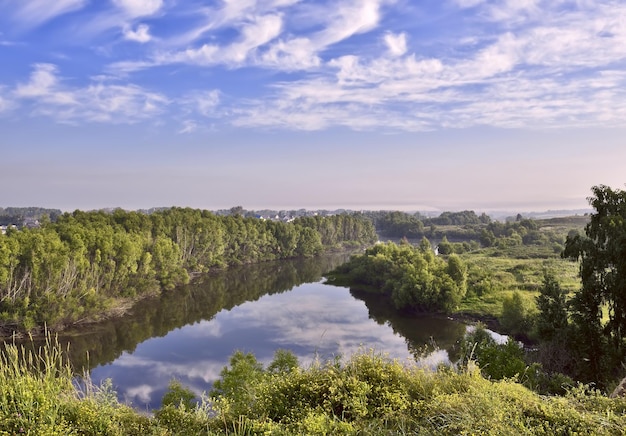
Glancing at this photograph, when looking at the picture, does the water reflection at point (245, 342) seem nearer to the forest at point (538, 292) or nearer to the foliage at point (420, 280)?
the foliage at point (420, 280)

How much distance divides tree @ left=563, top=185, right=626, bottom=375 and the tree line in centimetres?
2808

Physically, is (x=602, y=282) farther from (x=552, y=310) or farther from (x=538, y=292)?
(x=538, y=292)

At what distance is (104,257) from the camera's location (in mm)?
30984

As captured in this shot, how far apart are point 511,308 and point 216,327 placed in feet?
65.0

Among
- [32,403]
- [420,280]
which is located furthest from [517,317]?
[32,403]

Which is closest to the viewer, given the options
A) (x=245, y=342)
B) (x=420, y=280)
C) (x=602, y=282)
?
(x=602, y=282)

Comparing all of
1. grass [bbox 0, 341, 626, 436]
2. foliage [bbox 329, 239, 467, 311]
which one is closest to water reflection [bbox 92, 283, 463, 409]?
foliage [bbox 329, 239, 467, 311]

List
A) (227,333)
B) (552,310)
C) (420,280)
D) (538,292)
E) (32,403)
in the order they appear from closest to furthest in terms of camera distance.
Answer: (32,403), (552,310), (227,333), (538,292), (420,280)

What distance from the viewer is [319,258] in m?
70.1

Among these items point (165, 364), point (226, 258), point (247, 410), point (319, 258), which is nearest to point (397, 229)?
point (319, 258)

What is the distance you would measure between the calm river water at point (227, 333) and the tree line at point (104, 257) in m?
2.24

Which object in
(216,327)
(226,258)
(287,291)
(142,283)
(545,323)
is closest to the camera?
(545,323)

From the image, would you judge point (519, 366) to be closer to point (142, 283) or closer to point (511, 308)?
point (511, 308)

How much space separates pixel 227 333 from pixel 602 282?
2163cm
